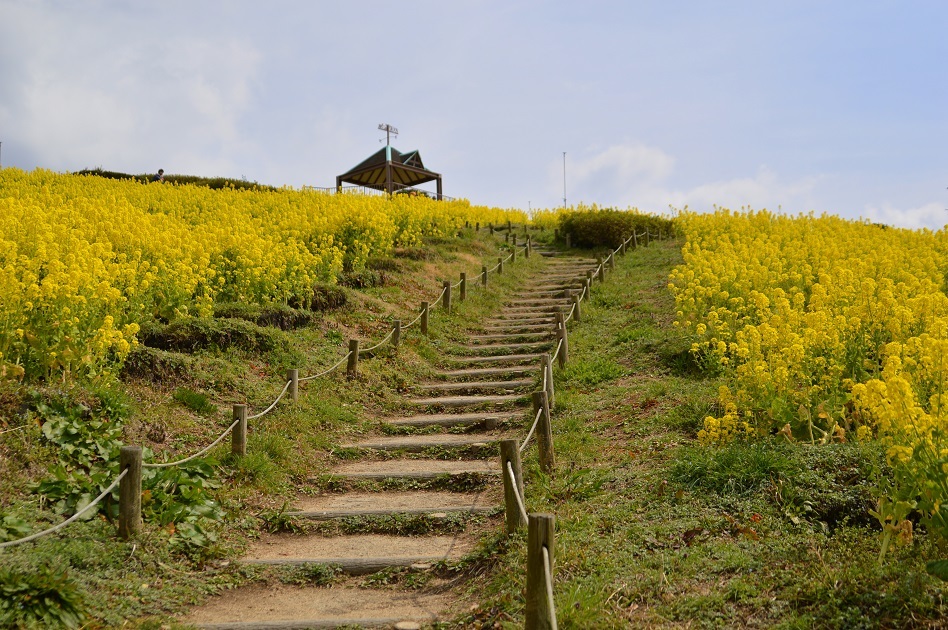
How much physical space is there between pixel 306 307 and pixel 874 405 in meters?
10.4

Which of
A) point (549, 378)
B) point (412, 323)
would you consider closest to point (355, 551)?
point (549, 378)

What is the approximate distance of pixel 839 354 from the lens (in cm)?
822

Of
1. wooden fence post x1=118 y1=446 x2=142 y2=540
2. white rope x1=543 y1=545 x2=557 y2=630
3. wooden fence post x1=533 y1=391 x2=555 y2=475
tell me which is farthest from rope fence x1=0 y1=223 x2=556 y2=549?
white rope x1=543 y1=545 x2=557 y2=630

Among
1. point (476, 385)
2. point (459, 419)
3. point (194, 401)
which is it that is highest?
point (194, 401)

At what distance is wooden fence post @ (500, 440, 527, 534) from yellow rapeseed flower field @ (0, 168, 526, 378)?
4386 millimetres

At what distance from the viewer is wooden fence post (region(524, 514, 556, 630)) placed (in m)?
4.60

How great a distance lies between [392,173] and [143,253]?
29.0m

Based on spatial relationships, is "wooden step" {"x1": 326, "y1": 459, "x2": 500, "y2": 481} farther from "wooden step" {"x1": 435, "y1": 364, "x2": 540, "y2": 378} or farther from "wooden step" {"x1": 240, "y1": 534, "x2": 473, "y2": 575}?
"wooden step" {"x1": 435, "y1": 364, "x2": 540, "y2": 378}

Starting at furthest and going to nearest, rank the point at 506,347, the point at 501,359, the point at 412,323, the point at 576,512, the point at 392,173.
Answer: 1. the point at 392,173
2. the point at 506,347
3. the point at 412,323
4. the point at 501,359
5. the point at 576,512

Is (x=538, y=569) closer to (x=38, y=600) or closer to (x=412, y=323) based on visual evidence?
(x=38, y=600)

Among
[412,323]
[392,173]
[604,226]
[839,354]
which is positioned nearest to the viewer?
[839,354]

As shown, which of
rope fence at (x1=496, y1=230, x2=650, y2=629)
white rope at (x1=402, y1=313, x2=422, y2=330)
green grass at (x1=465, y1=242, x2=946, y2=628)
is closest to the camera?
rope fence at (x1=496, y1=230, x2=650, y2=629)

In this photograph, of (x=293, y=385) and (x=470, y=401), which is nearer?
(x=293, y=385)

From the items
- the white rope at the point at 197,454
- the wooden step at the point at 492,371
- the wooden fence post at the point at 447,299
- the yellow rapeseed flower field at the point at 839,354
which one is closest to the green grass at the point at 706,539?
the yellow rapeseed flower field at the point at 839,354
